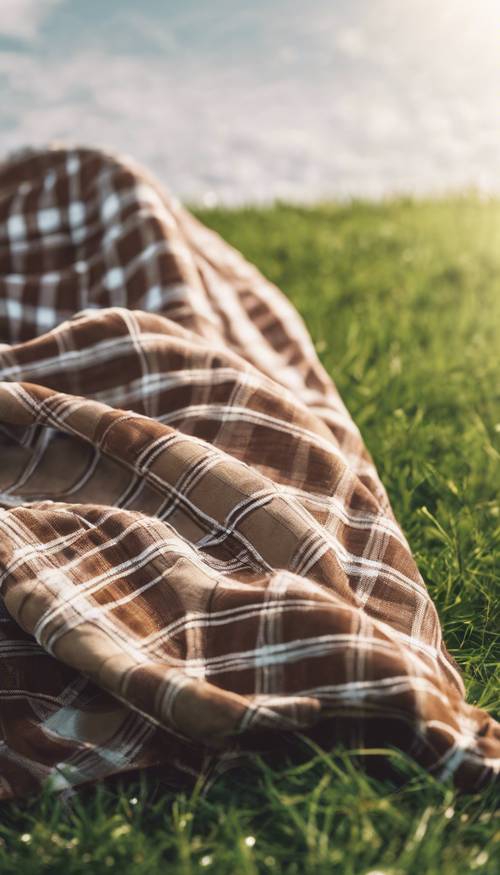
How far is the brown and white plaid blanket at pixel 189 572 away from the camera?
1426 mm

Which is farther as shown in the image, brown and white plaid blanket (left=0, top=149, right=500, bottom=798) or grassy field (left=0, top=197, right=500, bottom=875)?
brown and white plaid blanket (left=0, top=149, right=500, bottom=798)

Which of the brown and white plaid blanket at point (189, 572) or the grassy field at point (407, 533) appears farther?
the brown and white plaid blanket at point (189, 572)

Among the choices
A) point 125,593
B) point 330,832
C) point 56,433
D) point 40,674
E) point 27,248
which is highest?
point 27,248

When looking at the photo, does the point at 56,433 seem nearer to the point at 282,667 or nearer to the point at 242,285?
the point at 282,667

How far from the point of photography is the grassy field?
1.32 meters

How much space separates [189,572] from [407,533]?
2.47ft

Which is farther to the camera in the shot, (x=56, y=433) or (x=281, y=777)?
(x=56, y=433)

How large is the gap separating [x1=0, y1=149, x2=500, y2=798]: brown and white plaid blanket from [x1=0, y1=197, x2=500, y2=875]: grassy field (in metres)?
0.07

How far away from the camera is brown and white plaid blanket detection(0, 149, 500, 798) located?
1426mm

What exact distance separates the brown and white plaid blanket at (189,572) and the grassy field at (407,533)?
2.6 inches

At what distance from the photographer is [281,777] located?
1444mm

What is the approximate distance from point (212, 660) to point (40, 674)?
1.08 ft

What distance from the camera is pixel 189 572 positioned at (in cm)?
165

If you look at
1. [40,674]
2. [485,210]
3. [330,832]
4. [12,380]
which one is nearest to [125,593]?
[40,674]
